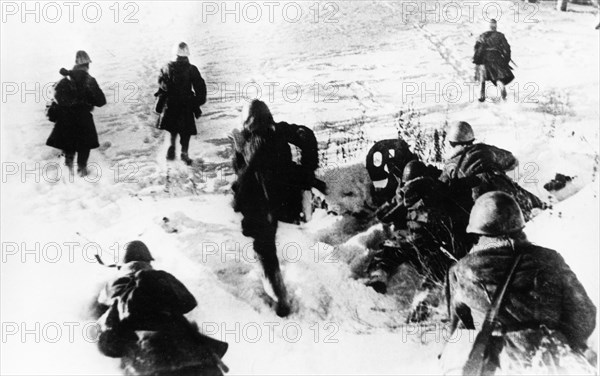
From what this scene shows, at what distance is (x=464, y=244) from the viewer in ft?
12.4

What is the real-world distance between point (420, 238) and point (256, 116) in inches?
52.2

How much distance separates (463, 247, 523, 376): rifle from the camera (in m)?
3.56

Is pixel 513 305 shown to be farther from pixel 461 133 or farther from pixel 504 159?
pixel 461 133

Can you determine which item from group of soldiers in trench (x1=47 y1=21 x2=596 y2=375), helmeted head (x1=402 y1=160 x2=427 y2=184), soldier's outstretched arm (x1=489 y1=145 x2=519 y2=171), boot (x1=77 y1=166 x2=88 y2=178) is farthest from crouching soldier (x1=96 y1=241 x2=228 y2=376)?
soldier's outstretched arm (x1=489 y1=145 x2=519 y2=171)

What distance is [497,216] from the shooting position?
3.62 m

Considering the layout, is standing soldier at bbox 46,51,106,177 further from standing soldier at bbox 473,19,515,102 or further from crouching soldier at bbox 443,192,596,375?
standing soldier at bbox 473,19,515,102

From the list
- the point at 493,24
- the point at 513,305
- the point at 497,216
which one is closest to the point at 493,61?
the point at 493,24

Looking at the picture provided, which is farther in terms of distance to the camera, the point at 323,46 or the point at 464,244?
the point at 323,46

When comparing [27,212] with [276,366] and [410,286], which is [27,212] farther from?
[410,286]

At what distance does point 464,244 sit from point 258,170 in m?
1.40

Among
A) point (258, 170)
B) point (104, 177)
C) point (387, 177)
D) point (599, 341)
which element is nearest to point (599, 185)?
point (599, 341)

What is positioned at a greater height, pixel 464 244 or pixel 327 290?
pixel 464 244

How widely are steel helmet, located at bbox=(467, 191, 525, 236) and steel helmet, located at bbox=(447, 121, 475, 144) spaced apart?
0.46 metres

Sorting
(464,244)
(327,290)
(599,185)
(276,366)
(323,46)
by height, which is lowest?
(276,366)
